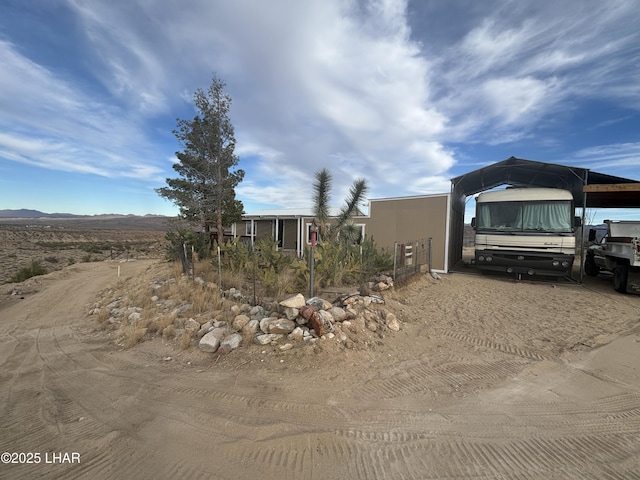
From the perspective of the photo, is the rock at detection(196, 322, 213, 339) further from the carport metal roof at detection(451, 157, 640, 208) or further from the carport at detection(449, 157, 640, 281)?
the carport metal roof at detection(451, 157, 640, 208)

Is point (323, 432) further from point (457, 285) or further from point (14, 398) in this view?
point (457, 285)

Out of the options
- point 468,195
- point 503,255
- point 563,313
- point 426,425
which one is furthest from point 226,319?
point 468,195

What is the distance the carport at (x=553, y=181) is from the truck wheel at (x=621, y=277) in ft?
7.29

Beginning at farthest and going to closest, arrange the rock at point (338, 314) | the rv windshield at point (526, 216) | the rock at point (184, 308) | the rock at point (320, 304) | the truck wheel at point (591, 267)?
the truck wheel at point (591, 267)
the rv windshield at point (526, 216)
the rock at point (184, 308)
the rock at point (320, 304)
the rock at point (338, 314)

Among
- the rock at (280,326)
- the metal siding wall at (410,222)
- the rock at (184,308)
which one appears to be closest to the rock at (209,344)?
the rock at (280,326)

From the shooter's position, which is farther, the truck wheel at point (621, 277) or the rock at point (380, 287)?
the truck wheel at point (621, 277)

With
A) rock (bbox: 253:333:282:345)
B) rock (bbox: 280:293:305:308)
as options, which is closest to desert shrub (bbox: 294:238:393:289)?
rock (bbox: 280:293:305:308)

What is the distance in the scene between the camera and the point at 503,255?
32.8 feet

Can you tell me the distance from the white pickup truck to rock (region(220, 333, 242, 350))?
10.1 m

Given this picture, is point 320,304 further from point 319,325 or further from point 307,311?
point 319,325

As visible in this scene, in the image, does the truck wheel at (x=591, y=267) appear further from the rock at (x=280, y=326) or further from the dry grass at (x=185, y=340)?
the dry grass at (x=185, y=340)

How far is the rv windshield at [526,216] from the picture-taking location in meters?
9.36

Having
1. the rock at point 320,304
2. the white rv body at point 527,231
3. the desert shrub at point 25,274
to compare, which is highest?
the white rv body at point 527,231

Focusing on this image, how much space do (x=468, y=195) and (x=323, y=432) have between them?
1567cm
